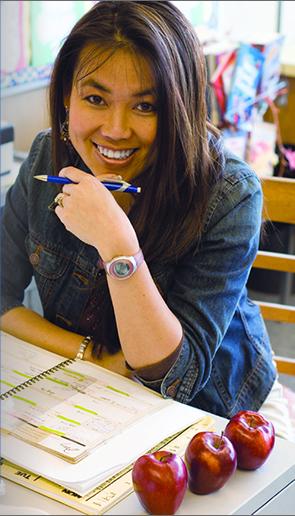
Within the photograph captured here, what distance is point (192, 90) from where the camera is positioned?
4.61 ft

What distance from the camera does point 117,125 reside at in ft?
4.49

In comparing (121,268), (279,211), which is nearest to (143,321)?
(121,268)

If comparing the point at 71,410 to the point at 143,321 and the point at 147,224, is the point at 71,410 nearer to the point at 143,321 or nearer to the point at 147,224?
the point at 143,321

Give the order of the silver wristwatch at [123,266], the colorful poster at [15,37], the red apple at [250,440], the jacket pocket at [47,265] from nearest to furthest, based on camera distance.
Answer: the red apple at [250,440] → the silver wristwatch at [123,266] → the jacket pocket at [47,265] → the colorful poster at [15,37]

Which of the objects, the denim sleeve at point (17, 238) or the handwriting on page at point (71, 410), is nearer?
the handwriting on page at point (71, 410)

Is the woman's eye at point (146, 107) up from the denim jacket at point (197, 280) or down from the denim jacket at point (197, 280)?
up

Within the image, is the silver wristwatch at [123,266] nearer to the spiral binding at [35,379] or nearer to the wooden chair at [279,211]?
the spiral binding at [35,379]

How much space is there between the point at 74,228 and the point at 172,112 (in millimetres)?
226

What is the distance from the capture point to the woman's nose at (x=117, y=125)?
1.37m

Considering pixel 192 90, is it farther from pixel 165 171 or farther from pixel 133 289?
pixel 133 289

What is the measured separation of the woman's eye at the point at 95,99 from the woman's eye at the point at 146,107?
0.21ft

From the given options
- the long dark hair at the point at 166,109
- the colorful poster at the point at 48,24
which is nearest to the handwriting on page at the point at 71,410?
the long dark hair at the point at 166,109

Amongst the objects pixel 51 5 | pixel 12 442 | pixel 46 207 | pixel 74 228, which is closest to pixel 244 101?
pixel 51 5

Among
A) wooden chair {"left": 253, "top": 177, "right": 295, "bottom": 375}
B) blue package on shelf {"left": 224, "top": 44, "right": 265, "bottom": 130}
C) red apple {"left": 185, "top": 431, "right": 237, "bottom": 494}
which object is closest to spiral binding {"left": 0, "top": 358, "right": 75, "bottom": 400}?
red apple {"left": 185, "top": 431, "right": 237, "bottom": 494}
